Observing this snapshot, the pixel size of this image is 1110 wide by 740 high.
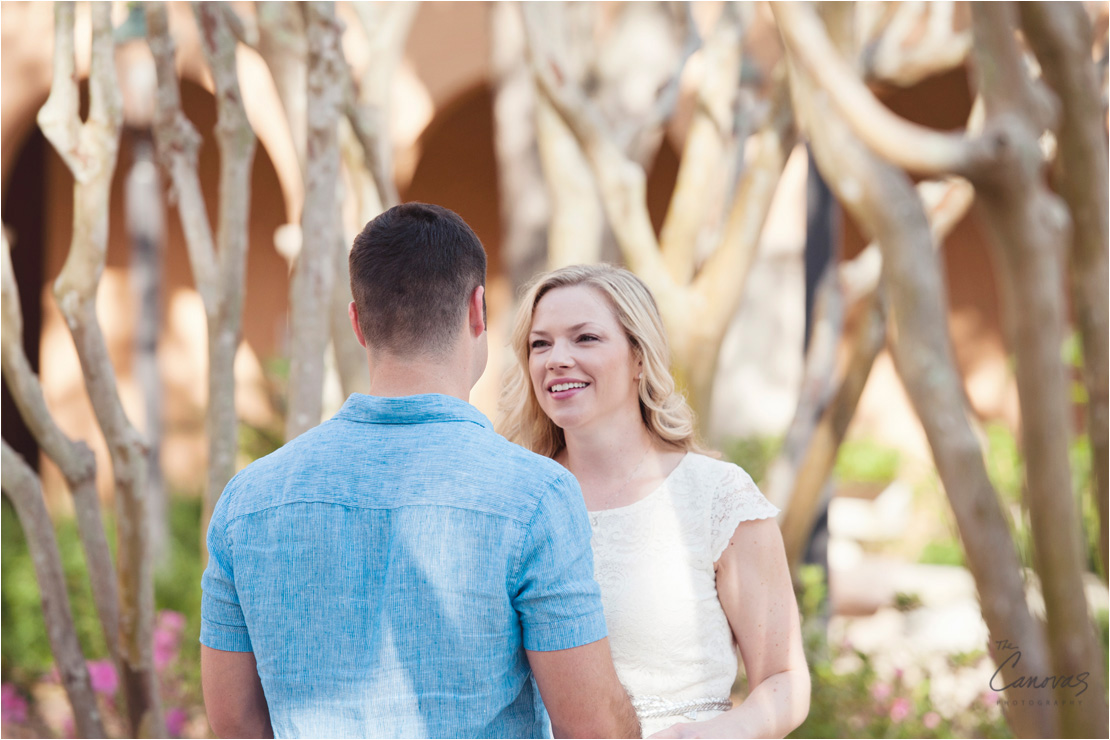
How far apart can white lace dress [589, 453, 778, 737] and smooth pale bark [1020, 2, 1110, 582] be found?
1.57 meters

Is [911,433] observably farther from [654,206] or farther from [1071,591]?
[1071,591]

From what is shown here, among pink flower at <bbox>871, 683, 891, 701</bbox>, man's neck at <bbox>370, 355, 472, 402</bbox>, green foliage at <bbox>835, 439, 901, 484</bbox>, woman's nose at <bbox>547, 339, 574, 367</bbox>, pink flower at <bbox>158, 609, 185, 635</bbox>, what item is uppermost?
man's neck at <bbox>370, 355, 472, 402</bbox>

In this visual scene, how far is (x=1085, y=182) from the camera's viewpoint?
9.33 ft

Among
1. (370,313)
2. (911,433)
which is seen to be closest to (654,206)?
(911,433)

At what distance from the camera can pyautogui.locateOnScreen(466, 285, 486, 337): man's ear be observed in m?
1.53

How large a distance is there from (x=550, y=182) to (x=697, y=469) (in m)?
2.04

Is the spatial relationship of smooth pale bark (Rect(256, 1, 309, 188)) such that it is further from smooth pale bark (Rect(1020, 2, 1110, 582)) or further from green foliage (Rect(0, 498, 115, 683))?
green foliage (Rect(0, 498, 115, 683))

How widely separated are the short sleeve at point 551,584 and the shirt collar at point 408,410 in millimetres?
191

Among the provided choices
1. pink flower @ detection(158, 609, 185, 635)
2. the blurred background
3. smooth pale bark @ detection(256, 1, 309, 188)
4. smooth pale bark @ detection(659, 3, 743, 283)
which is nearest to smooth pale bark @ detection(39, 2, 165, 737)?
the blurred background

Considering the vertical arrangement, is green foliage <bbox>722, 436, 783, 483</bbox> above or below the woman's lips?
below

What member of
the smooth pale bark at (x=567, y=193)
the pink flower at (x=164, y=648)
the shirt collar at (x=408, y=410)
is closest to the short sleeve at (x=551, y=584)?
the shirt collar at (x=408, y=410)

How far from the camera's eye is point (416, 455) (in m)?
1.41

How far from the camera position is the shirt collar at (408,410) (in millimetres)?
1450

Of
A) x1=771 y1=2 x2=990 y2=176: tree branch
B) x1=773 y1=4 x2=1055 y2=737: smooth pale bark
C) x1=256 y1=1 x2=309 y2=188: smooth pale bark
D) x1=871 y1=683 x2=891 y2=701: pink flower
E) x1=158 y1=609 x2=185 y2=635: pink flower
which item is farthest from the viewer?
x1=158 y1=609 x2=185 y2=635: pink flower
